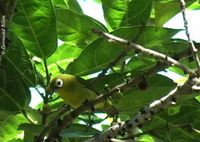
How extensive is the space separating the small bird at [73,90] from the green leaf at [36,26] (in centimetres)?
9

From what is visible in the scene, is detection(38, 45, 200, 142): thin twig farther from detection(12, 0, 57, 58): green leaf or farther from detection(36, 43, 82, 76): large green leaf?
detection(36, 43, 82, 76): large green leaf

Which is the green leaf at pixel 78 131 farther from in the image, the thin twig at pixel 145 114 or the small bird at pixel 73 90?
the thin twig at pixel 145 114

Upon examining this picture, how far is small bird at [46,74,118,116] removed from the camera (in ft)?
4.69

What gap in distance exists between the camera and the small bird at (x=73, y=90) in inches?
56.3

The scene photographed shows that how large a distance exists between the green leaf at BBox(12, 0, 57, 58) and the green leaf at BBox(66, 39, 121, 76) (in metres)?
0.08

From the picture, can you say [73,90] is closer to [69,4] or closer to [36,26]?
[36,26]

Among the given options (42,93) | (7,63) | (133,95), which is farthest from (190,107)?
(7,63)

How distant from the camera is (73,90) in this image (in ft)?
4.88

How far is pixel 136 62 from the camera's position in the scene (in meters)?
1.54

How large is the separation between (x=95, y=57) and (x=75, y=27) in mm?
131

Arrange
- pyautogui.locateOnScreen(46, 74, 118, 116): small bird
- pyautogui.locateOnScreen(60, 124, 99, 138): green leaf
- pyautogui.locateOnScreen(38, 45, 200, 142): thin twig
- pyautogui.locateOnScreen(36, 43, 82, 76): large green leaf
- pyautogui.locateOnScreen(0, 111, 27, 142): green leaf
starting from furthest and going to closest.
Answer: pyautogui.locateOnScreen(36, 43, 82, 76): large green leaf → pyautogui.locateOnScreen(0, 111, 27, 142): green leaf → pyautogui.locateOnScreen(46, 74, 118, 116): small bird → pyautogui.locateOnScreen(60, 124, 99, 138): green leaf → pyautogui.locateOnScreen(38, 45, 200, 142): thin twig

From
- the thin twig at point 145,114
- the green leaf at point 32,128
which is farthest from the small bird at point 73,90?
the thin twig at point 145,114

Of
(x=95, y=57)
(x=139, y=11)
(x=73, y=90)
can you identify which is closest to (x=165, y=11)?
(x=139, y=11)

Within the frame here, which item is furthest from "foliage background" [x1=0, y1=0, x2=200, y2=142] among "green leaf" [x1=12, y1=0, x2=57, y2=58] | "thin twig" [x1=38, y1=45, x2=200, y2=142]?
"thin twig" [x1=38, y1=45, x2=200, y2=142]
